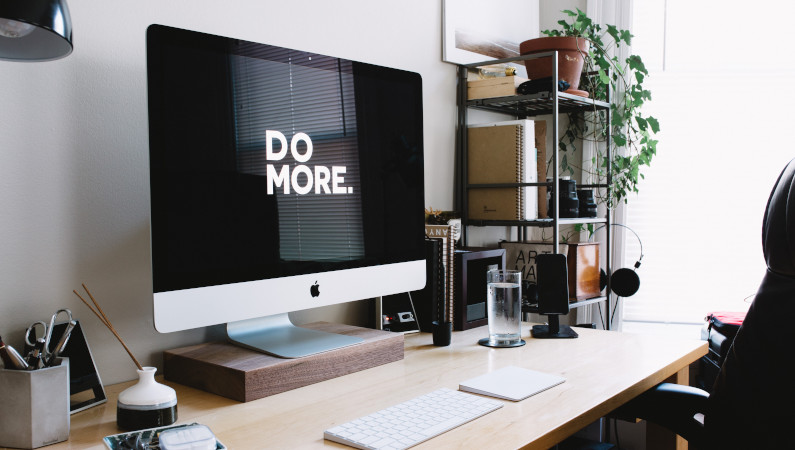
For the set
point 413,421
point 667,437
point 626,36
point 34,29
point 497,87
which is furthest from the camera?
point 626,36

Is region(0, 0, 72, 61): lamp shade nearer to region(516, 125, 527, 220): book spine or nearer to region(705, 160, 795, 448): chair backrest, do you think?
region(705, 160, 795, 448): chair backrest

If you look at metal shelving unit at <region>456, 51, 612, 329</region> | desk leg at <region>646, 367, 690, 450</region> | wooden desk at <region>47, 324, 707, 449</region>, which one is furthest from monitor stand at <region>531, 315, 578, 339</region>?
metal shelving unit at <region>456, 51, 612, 329</region>

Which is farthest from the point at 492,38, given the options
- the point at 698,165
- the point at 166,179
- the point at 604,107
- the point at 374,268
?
the point at 166,179

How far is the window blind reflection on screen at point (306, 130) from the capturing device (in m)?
1.25

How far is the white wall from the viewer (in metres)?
1.14

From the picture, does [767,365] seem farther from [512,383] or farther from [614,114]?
[614,114]

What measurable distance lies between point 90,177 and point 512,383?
91 cm

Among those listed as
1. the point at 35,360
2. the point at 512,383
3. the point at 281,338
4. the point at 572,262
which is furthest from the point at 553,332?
the point at 35,360

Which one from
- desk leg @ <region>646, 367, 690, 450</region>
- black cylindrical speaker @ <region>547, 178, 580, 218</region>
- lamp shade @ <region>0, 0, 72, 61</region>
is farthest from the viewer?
black cylindrical speaker @ <region>547, 178, 580, 218</region>

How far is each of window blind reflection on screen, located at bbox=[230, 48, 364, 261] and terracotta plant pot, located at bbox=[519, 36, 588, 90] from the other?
96cm

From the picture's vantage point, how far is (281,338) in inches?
53.4

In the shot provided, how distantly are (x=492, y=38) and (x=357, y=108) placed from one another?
43.3 inches

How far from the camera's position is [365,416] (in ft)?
3.42

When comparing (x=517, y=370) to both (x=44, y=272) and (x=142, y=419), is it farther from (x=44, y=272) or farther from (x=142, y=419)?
(x=44, y=272)
